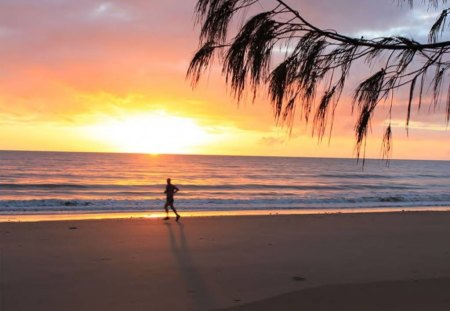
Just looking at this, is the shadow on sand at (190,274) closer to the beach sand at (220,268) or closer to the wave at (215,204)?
the beach sand at (220,268)

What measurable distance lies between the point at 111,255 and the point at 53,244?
197 centimetres

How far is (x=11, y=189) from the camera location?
32.1 m

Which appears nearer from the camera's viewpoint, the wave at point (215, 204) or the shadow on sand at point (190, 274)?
the shadow on sand at point (190, 274)

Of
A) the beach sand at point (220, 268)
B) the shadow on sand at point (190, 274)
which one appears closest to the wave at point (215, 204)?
the beach sand at point (220, 268)

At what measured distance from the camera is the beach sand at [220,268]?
243 inches

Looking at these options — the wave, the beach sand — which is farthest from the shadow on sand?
the wave

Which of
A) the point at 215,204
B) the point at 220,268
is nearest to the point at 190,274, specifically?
the point at 220,268

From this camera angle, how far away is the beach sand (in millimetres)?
6184

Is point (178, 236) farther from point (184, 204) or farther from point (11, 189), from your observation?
point (11, 189)

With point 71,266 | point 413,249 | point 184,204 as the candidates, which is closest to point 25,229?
point 71,266

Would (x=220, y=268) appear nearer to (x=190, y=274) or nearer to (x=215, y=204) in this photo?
(x=190, y=274)

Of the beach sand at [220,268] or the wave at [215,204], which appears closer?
the beach sand at [220,268]

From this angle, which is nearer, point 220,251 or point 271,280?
point 271,280

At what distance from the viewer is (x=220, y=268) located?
26.5 ft
